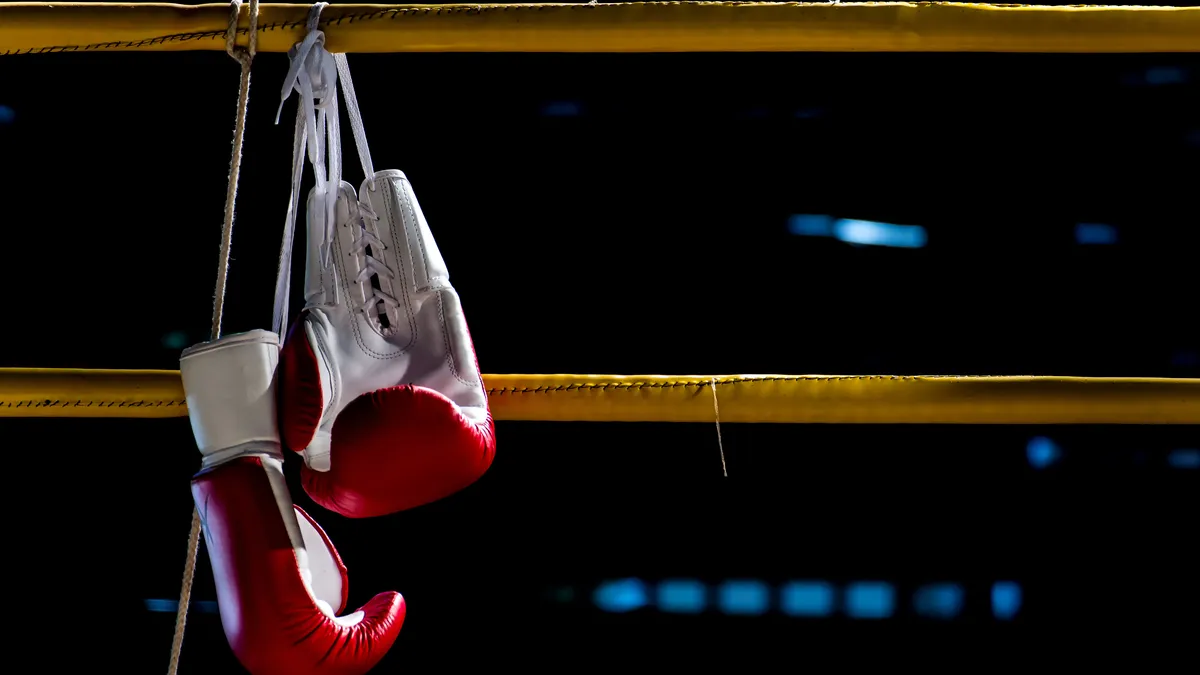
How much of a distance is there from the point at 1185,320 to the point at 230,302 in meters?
1.14

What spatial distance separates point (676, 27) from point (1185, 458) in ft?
2.88

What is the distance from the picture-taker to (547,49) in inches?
32.2

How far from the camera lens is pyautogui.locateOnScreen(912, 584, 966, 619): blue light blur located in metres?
1.16

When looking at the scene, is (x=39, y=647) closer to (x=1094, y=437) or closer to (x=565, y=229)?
(x=565, y=229)

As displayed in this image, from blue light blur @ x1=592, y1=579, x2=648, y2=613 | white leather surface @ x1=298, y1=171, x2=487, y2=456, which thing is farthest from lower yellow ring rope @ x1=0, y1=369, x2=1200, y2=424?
blue light blur @ x1=592, y1=579, x2=648, y2=613

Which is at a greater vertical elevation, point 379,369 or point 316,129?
point 316,129

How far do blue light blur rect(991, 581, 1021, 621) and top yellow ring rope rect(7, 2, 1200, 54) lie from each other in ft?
2.13

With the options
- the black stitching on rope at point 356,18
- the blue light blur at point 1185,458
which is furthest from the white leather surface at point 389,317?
the blue light blur at point 1185,458

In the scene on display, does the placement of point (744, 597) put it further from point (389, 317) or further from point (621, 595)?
point (389, 317)

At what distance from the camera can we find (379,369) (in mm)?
790

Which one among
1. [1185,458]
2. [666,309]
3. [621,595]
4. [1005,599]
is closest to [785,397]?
[666,309]

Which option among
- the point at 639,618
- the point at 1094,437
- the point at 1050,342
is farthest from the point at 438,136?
the point at 1094,437

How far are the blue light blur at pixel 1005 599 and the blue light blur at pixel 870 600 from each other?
12 cm

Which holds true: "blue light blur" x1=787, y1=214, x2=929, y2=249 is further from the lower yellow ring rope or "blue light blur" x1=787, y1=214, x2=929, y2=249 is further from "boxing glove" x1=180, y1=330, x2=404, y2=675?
"boxing glove" x1=180, y1=330, x2=404, y2=675
